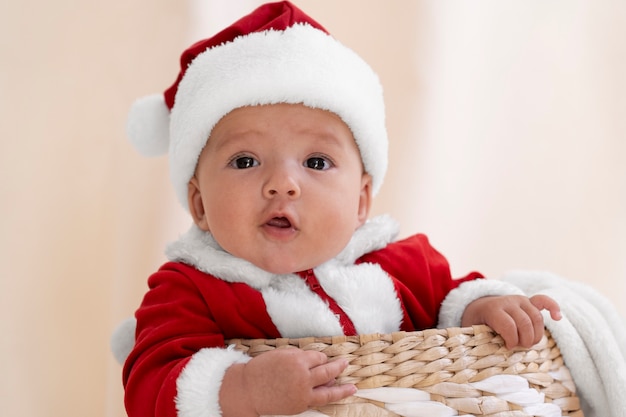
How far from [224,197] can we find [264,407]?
36cm

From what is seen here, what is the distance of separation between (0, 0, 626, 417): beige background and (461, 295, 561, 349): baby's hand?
2.30 ft

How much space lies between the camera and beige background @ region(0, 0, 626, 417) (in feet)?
5.37

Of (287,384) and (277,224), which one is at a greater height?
(277,224)

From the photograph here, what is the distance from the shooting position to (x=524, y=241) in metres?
1.94

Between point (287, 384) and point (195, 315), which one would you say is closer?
point (287, 384)

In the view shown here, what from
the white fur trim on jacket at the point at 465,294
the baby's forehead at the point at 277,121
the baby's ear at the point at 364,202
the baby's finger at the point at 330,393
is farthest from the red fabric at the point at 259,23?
the baby's finger at the point at 330,393

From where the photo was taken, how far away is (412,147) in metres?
1.91

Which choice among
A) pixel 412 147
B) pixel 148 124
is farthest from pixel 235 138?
pixel 412 147

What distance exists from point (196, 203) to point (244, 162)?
0.16 metres

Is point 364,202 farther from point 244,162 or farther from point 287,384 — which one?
point 287,384

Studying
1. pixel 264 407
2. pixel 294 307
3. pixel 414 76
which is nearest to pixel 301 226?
pixel 294 307

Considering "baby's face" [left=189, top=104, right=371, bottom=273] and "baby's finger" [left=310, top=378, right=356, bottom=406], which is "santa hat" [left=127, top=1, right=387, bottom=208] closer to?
"baby's face" [left=189, top=104, right=371, bottom=273]

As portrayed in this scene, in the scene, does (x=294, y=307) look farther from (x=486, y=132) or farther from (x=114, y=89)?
(x=486, y=132)

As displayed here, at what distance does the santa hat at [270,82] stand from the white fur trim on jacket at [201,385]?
39cm
